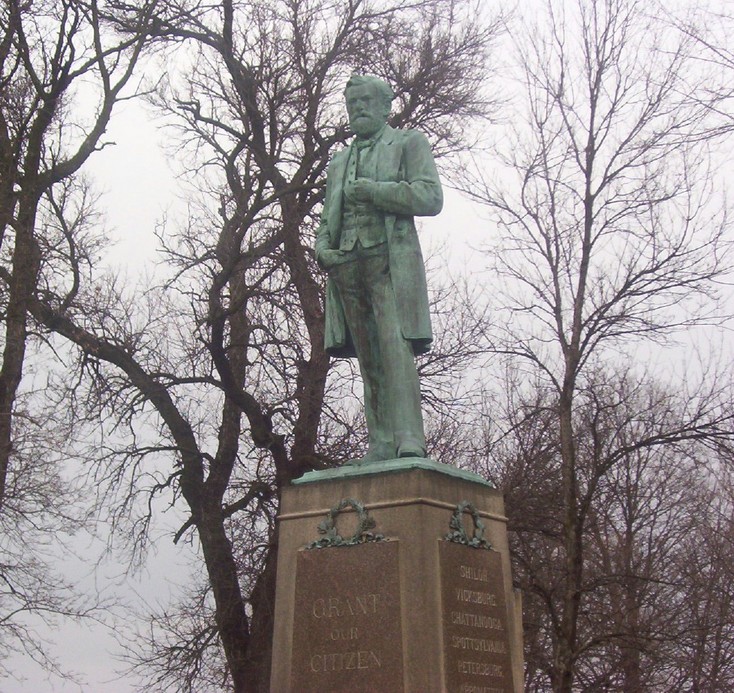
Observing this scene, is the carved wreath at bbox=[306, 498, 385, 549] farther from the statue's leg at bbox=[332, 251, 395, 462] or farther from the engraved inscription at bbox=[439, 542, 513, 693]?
the statue's leg at bbox=[332, 251, 395, 462]

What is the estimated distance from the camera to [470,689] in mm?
6023

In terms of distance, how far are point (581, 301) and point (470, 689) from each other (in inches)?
307

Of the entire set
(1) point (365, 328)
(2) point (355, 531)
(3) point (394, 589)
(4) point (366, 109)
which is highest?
(4) point (366, 109)

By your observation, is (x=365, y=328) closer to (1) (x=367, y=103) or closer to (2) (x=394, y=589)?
(1) (x=367, y=103)

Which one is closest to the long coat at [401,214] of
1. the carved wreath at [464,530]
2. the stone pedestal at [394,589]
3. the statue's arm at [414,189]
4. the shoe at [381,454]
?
the statue's arm at [414,189]

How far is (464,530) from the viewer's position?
6449 mm

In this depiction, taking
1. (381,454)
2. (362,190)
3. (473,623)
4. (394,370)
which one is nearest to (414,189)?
(362,190)

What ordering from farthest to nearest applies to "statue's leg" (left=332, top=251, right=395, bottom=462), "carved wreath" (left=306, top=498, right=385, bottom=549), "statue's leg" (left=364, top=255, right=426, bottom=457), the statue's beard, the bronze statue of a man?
the statue's beard < "statue's leg" (left=332, top=251, right=395, bottom=462) < the bronze statue of a man < "statue's leg" (left=364, top=255, right=426, bottom=457) < "carved wreath" (left=306, top=498, right=385, bottom=549)

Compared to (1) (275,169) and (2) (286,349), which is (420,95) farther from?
(2) (286,349)

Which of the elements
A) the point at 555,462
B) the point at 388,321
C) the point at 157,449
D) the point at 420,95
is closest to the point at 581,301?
the point at 555,462

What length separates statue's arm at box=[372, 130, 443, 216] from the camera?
6957 millimetres

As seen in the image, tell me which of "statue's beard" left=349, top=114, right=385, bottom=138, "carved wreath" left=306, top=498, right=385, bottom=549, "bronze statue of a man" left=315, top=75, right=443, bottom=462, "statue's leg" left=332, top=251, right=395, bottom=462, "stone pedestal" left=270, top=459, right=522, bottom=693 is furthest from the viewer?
"statue's beard" left=349, top=114, right=385, bottom=138

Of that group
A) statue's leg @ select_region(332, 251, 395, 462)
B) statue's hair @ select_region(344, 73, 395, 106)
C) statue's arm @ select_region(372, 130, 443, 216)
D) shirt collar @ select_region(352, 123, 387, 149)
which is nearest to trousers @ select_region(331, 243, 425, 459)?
statue's leg @ select_region(332, 251, 395, 462)

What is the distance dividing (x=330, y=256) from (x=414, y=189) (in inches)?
27.0
